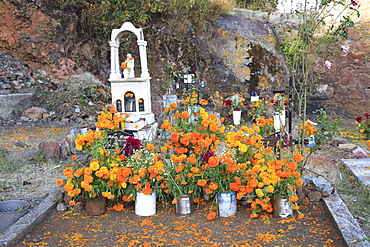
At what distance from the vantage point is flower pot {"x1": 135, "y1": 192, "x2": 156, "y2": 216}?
285 cm

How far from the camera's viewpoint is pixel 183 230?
8.44 feet

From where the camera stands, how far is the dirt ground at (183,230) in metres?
2.38

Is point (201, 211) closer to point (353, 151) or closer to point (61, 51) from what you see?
point (353, 151)

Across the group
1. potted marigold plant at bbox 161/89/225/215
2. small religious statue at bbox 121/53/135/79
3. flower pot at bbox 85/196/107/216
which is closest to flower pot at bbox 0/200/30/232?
flower pot at bbox 85/196/107/216

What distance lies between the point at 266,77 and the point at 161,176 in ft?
23.2

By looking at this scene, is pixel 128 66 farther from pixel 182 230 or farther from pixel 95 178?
pixel 182 230

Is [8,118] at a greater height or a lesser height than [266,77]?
lesser

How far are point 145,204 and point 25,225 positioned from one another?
976mm

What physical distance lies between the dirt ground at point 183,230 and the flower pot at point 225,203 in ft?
0.17

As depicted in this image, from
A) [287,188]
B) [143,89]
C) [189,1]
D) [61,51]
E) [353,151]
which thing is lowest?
Answer: [353,151]

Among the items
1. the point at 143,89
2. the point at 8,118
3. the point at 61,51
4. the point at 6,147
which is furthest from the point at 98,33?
→ the point at 6,147

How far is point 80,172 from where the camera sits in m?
2.75

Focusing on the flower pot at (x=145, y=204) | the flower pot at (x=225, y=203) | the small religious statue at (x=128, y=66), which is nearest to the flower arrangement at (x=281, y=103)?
the flower pot at (x=225, y=203)

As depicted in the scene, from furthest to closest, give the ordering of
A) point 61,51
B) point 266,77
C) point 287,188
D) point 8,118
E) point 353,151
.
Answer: point 61,51 < point 266,77 < point 8,118 < point 353,151 < point 287,188
